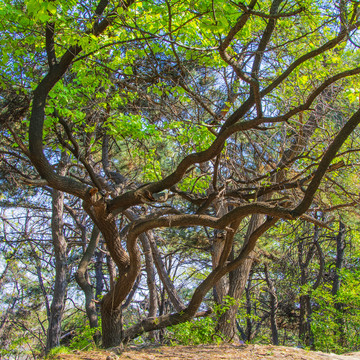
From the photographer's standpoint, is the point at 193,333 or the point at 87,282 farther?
the point at 87,282

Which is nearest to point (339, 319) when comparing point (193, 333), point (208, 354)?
point (193, 333)

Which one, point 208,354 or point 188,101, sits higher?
point 188,101

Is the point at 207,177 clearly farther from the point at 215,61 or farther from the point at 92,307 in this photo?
the point at 92,307

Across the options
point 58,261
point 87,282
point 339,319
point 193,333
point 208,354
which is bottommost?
point 208,354

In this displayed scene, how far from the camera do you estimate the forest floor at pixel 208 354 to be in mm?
3725

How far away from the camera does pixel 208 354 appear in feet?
13.4

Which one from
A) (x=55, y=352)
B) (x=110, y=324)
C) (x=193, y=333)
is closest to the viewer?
(x=55, y=352)

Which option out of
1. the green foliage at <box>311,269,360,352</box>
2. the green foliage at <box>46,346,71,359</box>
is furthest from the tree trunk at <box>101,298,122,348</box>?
the green foliage at <box>311,269,360,352</box>

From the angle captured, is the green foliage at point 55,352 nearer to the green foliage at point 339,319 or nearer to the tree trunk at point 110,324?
the tree trunk at point 110,324

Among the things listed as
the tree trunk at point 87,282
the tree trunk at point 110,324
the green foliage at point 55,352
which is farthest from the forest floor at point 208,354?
the tree trunk at point 87,282

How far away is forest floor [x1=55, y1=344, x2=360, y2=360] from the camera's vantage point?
3725 millimetres

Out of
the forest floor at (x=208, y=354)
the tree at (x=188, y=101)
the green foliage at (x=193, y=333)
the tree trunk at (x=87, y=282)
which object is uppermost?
the tree at (x=188, y=101)

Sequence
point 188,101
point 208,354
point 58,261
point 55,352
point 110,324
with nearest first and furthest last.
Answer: point 55,352 → point 208,354 → point 110,324 → point 188,101 → point 58,261

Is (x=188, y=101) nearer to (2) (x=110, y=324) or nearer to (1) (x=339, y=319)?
(2) (x=110, y=324)
